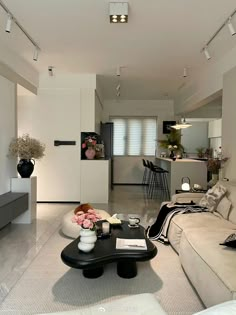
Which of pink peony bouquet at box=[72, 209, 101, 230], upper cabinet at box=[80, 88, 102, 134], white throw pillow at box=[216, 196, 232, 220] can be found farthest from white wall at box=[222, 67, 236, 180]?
upper cabinet at box=[80, 88, 102, 134]

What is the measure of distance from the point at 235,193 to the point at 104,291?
196 centimetres

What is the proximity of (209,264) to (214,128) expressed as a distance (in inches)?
343

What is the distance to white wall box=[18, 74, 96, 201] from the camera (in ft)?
19.6

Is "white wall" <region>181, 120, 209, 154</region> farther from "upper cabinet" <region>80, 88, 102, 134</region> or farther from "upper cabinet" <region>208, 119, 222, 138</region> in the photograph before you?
"upper cabinet" <region>80, 88, 102, 134</region>

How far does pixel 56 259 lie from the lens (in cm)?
304

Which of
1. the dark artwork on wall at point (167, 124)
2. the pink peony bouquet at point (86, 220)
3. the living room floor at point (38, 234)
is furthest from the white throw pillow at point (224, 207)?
the dark artwork on wall at point (167, 124)

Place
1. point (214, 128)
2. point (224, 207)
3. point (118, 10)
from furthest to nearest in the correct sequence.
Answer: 1. point (214, 128)
2. point (224, 207)
3. point (118, 10)

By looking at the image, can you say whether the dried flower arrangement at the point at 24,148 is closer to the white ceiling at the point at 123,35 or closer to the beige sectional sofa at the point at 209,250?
the white ceiling at the point at 123,35

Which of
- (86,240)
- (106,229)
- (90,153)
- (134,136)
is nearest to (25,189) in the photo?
(90,153)

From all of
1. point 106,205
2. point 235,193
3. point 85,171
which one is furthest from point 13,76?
point 235,193

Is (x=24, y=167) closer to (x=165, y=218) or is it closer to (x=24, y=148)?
(x=24, y=148)

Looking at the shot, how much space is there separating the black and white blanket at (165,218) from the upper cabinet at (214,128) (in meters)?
6.34

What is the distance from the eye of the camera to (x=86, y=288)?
2.41 meters

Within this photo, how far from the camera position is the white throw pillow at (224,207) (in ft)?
10.8
